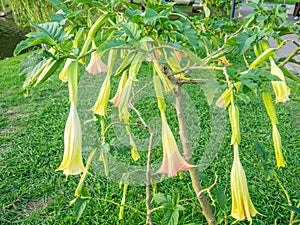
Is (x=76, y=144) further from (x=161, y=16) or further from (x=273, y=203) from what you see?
(x=273, y=203)

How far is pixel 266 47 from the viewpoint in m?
0.74

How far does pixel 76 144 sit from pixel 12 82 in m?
3.52

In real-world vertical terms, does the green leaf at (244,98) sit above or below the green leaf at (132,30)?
below

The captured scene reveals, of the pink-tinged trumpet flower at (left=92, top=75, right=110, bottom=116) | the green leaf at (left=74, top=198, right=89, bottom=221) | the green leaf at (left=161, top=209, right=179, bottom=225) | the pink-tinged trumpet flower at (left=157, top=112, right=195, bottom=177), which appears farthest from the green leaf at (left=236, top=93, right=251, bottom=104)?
the green leaf at (left=74, top=198, right=89, bottom=221)

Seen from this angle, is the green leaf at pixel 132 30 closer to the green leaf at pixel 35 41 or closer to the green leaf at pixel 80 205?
the green leaf at pixel 35 41

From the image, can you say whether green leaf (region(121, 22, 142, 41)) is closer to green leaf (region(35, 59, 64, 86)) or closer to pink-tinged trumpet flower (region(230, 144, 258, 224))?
green leaf (region(35, 59, 64, 86))

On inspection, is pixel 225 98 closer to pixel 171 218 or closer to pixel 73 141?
pixel 73 141

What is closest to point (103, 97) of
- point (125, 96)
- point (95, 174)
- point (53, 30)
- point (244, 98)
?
point (125, 96)

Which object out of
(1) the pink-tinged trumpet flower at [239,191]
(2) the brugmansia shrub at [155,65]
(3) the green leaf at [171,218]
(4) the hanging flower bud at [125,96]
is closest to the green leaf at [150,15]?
(2) the brugmansia shrub at [155,65]

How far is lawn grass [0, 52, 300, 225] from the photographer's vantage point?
1.71 metres

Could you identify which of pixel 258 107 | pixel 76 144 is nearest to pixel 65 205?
pixel 76 144

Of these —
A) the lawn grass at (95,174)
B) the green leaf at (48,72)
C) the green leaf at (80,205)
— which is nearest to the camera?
the green leaf at (48,72)

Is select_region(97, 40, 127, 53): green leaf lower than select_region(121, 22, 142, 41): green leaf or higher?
lower

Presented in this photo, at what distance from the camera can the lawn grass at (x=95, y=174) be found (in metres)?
1.71
